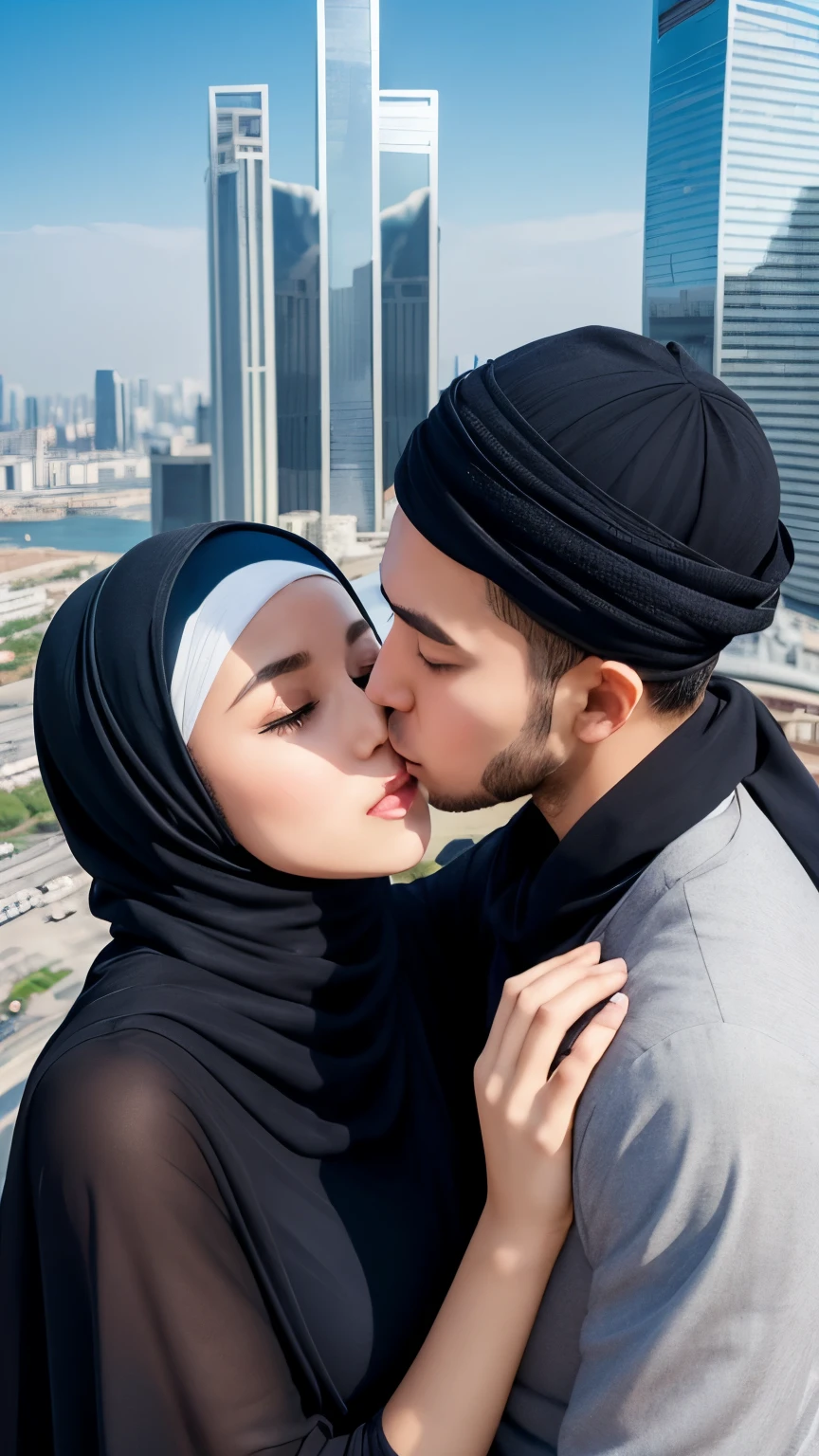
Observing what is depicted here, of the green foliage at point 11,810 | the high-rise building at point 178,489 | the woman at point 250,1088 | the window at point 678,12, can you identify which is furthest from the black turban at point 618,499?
the window at point 678,12

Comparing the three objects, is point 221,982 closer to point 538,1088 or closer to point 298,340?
point 538,1088

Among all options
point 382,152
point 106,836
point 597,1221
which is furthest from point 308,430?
point 597,1221

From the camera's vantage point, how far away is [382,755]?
868 mm

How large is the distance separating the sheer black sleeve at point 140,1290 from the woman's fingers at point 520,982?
223 mm

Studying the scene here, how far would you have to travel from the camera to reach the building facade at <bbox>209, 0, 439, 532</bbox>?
5.39 m

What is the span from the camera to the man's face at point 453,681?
29.4 inches

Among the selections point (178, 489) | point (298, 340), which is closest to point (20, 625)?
point (178, 489)

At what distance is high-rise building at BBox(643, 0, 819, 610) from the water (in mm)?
3041

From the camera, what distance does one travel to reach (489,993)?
0.93 m

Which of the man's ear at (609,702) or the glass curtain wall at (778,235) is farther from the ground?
the glass curtain wall at (778,235)

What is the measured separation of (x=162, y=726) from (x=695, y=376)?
0.48 metres

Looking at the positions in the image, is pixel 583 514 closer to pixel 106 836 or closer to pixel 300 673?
pixel 300 673

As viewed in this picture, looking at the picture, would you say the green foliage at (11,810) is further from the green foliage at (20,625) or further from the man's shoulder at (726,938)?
the man's shoulder at (726,938)

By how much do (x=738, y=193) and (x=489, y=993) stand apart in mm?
5878
